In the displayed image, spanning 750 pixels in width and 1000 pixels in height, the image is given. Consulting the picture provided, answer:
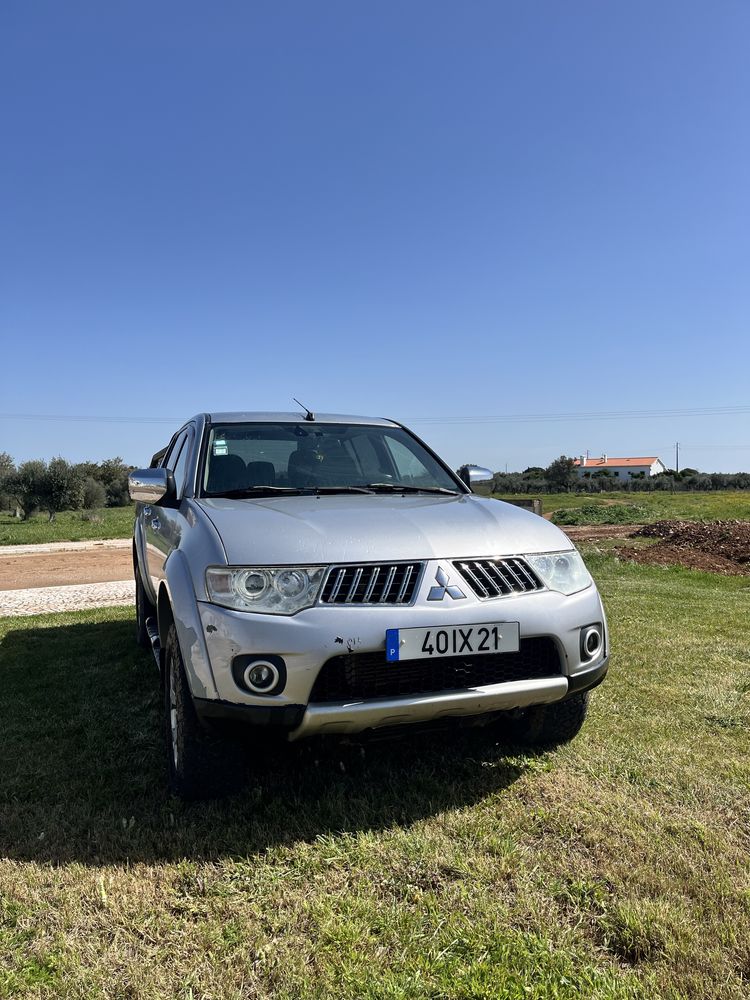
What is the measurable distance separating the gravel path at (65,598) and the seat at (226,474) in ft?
16.7

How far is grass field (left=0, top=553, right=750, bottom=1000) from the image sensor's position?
1.85m

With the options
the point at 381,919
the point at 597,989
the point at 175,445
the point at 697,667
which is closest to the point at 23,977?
the point at 381,919

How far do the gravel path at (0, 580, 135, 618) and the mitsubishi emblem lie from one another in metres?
6.47

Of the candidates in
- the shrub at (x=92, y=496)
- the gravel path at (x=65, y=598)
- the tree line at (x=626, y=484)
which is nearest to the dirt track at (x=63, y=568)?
the gravel path at (x=65, y=598)

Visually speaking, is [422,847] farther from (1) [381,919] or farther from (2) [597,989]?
(2) [597,989]

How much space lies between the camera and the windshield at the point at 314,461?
3.57m

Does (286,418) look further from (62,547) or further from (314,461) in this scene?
(62,547)

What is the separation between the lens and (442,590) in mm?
2523

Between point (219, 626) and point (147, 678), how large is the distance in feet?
9.19

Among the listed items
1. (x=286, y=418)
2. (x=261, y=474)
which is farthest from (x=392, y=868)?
(x=286, y=418)

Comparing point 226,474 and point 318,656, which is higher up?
point 226,474

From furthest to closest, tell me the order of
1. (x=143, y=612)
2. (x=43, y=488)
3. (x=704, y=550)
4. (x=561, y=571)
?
(x=43, y=488) → (x=704, y=550) → (x=143, y=612) → (x=561, y=571)

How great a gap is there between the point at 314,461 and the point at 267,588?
58.3 inches

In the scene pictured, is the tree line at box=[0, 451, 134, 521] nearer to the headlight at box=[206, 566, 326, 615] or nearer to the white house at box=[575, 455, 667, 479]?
the headlight at box=[206, 566, 326, 615]
